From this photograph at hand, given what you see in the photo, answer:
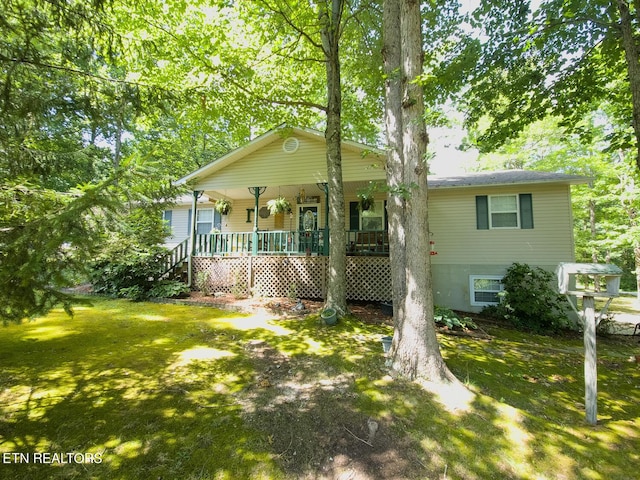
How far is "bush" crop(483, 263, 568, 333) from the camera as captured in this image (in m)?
8.07

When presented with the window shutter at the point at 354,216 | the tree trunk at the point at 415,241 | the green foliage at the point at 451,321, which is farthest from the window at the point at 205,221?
the tree trunk at the point at 415,241

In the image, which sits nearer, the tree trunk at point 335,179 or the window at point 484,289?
the tree trunk at point 335,179

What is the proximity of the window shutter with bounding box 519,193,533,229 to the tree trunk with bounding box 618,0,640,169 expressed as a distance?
3.91 meters

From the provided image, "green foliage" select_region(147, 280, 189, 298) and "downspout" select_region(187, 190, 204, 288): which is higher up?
"downspout" select_region(187, 190, 204, 288)

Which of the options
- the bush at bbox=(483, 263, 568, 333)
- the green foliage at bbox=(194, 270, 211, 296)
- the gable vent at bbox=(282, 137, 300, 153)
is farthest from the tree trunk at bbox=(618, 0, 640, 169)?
the green foliage at bbox=(194, 270, 211, 296)

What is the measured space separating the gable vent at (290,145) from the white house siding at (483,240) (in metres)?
5.18

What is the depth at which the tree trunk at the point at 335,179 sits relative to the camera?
6957 millimetres

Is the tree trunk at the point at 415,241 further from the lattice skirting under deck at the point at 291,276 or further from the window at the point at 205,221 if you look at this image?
the window at the point at 205,221

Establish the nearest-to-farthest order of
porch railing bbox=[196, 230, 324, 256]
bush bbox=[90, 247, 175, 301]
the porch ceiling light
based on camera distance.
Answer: bush bbox=[90, 247, 175, 301]
porch railing bbox=[196, 230, 324, 256]
the porch ceiling light

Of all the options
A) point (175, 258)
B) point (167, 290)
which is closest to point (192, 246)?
point (175, 258)

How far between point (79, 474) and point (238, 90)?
8759mm

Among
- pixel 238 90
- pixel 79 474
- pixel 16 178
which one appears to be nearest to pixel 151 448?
pixel 79 474

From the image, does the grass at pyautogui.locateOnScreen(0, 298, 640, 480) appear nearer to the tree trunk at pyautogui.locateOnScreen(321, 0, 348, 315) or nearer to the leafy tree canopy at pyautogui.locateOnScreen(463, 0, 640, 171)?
the tree trunk at pyautogui.locateOnScreen(321, 0, 348, 315)

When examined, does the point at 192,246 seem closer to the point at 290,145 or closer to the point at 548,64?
the point at 290,145
